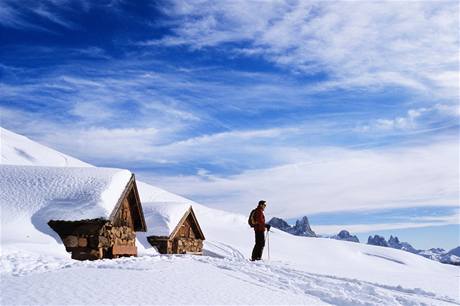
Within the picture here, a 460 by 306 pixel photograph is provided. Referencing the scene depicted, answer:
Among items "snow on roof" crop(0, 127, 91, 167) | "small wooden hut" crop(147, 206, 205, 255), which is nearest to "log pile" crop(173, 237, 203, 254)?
"small wooden hut" crop(147, 206, 205, 255)

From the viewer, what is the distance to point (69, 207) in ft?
47.5

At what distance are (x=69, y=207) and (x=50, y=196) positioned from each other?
856mm

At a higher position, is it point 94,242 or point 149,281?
point 94,242

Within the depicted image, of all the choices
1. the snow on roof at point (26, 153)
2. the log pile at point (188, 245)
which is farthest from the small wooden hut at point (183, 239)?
the snow on roof at point (26, 153)

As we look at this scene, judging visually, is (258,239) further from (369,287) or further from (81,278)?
(81,278)

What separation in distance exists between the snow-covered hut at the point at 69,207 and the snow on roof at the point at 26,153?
21.5 meters

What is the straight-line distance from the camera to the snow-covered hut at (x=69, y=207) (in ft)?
45.1

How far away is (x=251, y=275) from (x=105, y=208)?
20.0 feet

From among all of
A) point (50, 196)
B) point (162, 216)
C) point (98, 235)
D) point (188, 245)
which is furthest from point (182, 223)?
A: point (50, 196)

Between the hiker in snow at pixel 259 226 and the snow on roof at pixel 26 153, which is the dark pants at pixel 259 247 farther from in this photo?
the snow on roof at pixel 26 153

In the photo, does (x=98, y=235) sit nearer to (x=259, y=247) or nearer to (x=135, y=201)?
(x=135, y=201)

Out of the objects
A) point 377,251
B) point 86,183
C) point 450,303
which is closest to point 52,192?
point 86,183

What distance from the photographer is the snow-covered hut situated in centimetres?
Answer: 1374

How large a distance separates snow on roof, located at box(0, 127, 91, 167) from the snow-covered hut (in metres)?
21.5
